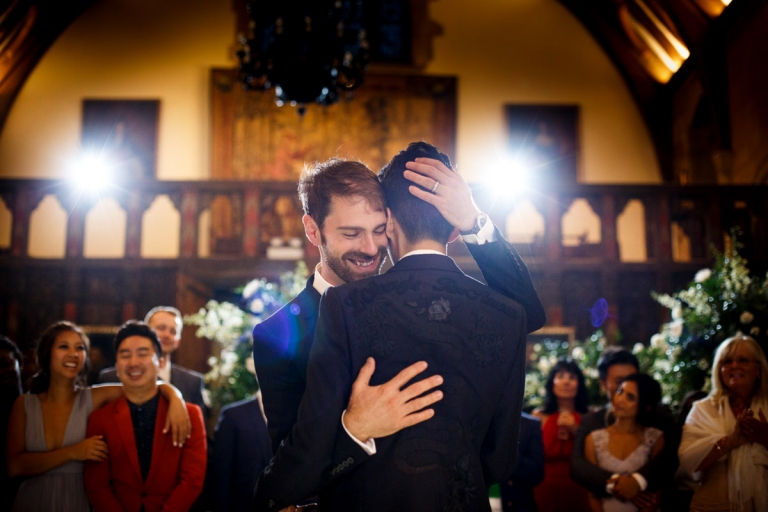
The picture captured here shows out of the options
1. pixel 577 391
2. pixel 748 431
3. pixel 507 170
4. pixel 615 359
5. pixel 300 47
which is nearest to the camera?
pixel 748 431

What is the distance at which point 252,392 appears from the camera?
5.81 metres

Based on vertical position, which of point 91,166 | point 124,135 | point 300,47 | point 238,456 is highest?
point 124,135

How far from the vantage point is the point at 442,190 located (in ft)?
7.02

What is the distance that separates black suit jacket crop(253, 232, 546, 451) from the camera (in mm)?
2184

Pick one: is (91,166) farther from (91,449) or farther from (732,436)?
(732,436)

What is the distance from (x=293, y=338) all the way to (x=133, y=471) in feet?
6.62

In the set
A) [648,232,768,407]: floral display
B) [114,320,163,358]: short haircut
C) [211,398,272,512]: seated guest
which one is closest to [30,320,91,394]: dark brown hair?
[114,320,163,358]: short haircut

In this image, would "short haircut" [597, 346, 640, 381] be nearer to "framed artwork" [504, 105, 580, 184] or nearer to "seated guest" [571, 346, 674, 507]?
"seated guest" [571, 346, 674, 507]

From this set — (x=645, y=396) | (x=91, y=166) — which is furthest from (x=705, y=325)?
(x=91, y=166)

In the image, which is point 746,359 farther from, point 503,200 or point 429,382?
point 503,200

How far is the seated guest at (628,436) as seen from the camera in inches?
172

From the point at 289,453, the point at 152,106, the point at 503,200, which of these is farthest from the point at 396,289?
the point at 152,106

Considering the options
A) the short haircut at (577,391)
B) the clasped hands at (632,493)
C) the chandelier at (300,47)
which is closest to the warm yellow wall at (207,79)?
the chandelier at (300,47)

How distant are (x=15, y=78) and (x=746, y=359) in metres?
12.1
